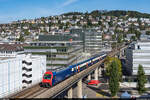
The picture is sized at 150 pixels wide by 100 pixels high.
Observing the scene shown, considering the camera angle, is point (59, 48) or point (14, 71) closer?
point (14, 71)

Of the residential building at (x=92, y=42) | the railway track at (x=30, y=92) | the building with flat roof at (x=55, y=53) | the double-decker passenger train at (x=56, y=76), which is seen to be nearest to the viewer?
the railway track at (x=30, y=92)

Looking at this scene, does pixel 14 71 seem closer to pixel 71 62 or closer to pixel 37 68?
pixel 37 68

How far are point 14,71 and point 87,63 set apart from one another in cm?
2996

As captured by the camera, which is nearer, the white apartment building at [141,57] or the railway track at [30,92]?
the railway track at [30,92]

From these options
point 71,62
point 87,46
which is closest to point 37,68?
point 71,62

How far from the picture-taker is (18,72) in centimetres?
5569

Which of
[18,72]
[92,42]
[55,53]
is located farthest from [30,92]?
[92,42]

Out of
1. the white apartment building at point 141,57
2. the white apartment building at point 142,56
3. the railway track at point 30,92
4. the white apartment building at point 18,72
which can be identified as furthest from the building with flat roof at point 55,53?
the railway track at point 30,92

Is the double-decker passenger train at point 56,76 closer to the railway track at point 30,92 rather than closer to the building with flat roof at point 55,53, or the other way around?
the railway track at point 30,92

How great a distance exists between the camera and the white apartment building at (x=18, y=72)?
1917 inches

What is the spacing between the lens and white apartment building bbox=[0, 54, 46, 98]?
160 ft

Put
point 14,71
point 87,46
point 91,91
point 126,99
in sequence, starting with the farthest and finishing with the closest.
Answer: point 87,46 < point 91,91 < point 14,71 < point 126,99

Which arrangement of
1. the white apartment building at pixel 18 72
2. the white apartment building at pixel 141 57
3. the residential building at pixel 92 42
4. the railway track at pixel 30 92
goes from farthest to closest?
1. the residential building at pixel 92 42
2. the white apartment building at pixel 141 57
3. the white apartment building at pixel 18 72
4. the railway track at pixel 30 92

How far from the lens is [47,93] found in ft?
127
